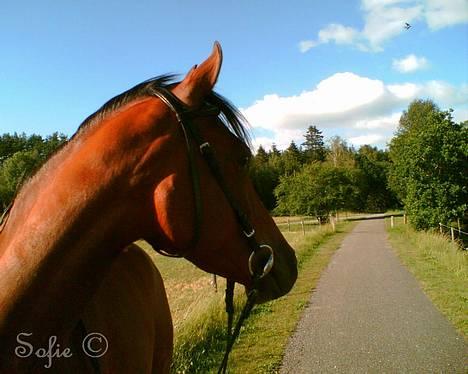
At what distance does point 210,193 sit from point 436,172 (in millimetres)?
25124

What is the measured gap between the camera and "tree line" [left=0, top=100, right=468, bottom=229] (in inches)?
308

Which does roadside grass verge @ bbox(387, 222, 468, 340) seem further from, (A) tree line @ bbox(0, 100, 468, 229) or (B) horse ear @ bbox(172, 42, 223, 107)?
(B) horse ear @ bbox(172, 42, 223, 107)

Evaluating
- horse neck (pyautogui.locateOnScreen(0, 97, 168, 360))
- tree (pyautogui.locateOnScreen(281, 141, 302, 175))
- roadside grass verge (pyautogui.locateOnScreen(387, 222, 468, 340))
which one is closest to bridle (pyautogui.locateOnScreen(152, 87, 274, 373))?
horse neck (pyautogui.locateOnScreen(0, 97, 168, 360))

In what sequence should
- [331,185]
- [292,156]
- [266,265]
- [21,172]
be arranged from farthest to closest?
[292,156], [331,185], [21,172], [266,265]

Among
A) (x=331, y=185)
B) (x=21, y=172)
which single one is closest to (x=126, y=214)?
(x=21, y=172)

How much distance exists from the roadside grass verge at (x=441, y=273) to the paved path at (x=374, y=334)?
234 millimetres

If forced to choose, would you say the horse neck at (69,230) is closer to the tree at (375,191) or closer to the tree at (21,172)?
the tree at (21,172)

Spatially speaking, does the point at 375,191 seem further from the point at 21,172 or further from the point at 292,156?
the point at 21,172

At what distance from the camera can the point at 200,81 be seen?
170 centimetres

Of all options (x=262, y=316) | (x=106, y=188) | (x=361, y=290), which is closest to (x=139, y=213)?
(x=106, y=188)

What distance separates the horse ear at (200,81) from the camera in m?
1.64

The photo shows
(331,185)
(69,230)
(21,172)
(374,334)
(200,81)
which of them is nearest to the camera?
(69,230)

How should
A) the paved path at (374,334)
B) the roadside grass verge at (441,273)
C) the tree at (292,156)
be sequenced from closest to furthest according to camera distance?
the paved path at (374,334), the roadside grass verge at (441,273), the tree at (292,156)

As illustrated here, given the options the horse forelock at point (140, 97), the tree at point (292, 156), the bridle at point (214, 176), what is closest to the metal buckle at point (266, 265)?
the bridle at point (214, 176)
